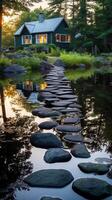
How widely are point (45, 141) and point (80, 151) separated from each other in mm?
706

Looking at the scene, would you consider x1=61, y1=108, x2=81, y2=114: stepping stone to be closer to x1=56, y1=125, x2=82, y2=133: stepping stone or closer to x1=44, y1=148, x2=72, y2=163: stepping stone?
x1=56, y1=125, x2=82, y2=133: stepping stone

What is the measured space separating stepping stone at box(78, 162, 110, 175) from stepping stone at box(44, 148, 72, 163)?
0.36 m

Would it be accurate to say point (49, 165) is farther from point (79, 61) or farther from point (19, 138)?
point (79, 61)

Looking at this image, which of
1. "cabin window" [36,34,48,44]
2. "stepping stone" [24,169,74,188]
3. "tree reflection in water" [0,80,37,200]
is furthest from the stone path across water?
"cabin window" [36,34,48,44]

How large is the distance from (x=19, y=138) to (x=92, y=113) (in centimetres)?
297

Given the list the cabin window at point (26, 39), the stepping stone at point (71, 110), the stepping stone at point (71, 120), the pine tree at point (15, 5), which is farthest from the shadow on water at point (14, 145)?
the cabin window at point (26, 39)

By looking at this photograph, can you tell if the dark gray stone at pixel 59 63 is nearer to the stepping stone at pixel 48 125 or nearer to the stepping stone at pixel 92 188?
the stepping stone at pixel 48 125

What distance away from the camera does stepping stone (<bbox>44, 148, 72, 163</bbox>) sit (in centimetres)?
491

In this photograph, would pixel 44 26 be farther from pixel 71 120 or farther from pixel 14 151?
pixel 14 151

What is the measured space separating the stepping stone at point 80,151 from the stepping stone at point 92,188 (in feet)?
3.23

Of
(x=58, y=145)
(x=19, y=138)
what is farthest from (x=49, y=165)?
(x=19, y=138)

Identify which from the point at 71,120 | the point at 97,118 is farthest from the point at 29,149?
the point at 97,118

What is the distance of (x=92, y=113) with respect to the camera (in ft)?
28.0

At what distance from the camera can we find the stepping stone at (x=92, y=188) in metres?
3.77
